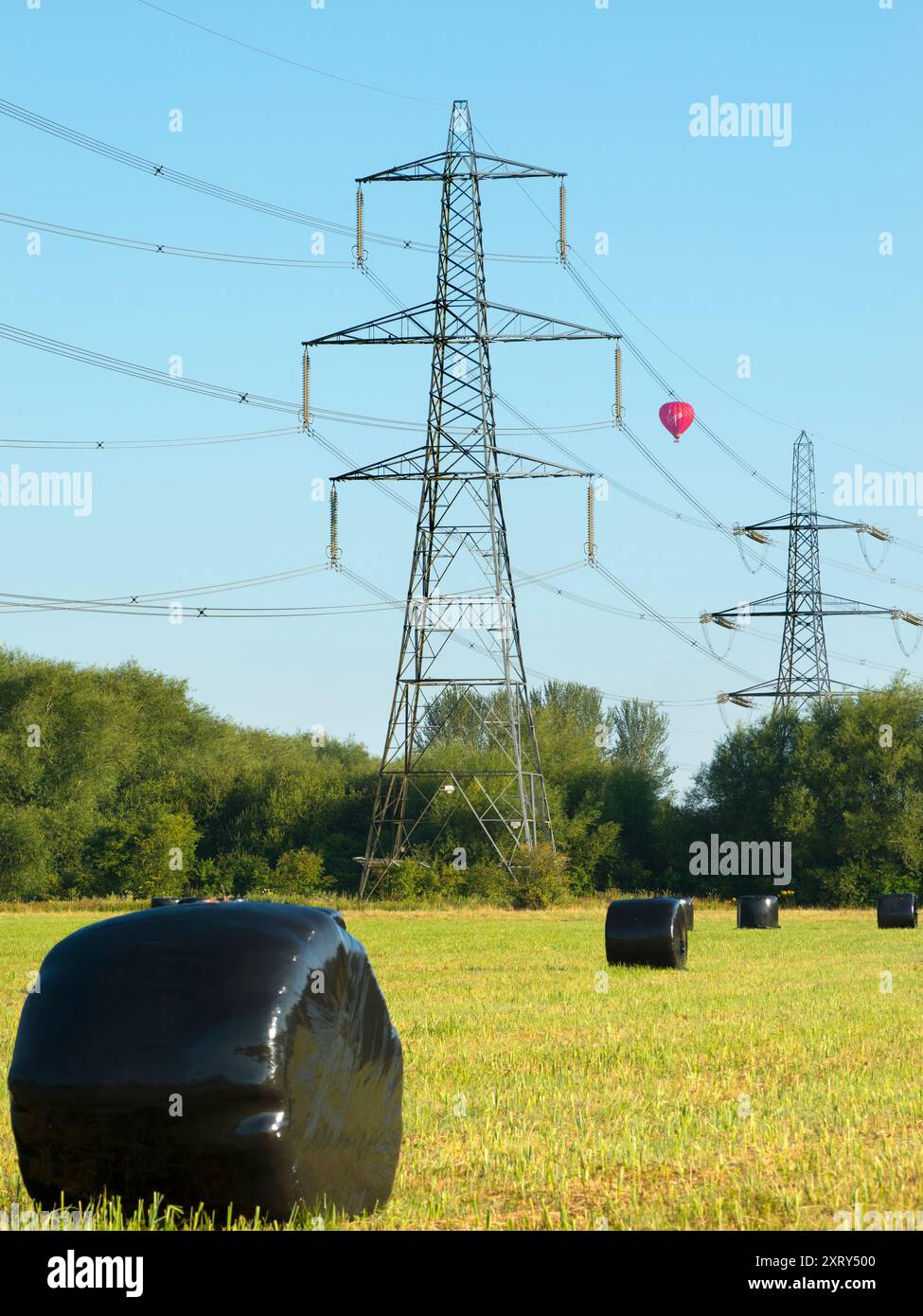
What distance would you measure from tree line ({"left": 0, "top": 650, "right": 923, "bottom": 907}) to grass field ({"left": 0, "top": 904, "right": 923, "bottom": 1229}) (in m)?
41.7

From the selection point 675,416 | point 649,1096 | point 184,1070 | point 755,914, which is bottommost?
point 755,914

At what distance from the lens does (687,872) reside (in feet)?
253

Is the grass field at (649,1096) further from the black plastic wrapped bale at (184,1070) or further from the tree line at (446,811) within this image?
the tree line at (446,811)

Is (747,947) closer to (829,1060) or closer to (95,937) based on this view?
(829,1060)

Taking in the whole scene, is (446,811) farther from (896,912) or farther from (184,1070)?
(184,1070)

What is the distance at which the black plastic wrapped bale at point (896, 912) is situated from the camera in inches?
1801

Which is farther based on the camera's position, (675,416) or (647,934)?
(675,416)

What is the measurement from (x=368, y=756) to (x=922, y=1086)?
390ft

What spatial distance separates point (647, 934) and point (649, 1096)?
15252 mm

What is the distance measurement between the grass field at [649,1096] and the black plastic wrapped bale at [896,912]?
19261mm

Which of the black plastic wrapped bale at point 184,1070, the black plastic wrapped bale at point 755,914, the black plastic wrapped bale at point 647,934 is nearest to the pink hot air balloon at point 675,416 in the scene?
the black plastic wrapped bale at point 755,914

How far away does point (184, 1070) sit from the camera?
7.14 metres

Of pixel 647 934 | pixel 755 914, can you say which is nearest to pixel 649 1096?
pixel 647 934

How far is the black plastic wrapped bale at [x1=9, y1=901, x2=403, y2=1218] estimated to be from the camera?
716 cm
